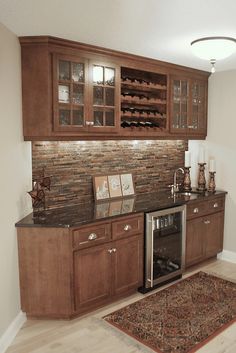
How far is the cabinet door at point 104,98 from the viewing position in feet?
10.7

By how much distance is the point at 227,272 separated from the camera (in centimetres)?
406

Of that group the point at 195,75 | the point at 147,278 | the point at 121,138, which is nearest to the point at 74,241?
the point at 147,278

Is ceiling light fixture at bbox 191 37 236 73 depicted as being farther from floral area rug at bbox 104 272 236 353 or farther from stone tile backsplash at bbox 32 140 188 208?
floral area rug at bbox 104 272 236 353

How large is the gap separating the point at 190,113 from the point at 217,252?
1.86 metres

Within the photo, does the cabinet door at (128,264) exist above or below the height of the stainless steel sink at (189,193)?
below

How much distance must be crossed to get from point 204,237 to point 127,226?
54.2 inches

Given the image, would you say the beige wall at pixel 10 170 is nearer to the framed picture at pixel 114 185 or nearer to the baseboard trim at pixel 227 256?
the framed picture at pixel 114 185

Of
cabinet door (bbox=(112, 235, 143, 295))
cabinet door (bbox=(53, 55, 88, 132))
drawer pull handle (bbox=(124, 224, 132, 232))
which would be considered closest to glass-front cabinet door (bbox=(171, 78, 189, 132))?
cabinet door (bbox=(53, 55, 88, 132))

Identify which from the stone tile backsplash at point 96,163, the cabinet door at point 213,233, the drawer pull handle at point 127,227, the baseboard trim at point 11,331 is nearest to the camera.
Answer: the baseboard trim at point 11,331

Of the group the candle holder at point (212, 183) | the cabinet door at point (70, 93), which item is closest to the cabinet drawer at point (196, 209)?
the candle holder at point (212, 183)

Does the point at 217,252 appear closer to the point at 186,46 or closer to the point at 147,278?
the point at 147,278

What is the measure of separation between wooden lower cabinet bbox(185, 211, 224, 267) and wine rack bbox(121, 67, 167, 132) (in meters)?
1.25

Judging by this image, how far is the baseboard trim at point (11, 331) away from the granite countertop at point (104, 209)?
0.81 metres

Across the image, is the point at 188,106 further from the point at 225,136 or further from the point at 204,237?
the point at 204,237
